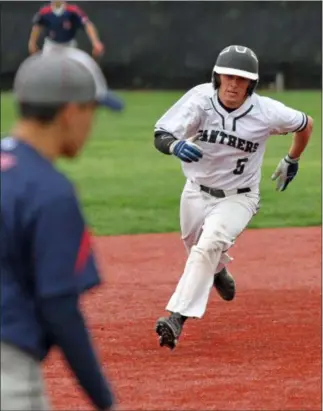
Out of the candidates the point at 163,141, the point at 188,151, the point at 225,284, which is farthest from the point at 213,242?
the point at 225,284

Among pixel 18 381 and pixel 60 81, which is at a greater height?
pixel 60 81

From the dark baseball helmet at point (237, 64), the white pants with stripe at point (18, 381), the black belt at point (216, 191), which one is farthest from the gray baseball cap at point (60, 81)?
the black belt at point (216, 191)

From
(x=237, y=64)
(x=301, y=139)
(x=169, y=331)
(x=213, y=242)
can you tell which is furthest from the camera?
(x=301, y=139)

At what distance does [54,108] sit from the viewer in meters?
2.82

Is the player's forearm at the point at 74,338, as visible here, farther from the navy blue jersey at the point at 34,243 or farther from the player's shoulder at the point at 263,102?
the player's shoulder at the point at 263,102

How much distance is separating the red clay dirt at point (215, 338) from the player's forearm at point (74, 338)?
240cm

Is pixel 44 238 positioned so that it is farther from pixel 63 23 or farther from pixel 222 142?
pixel 63 23

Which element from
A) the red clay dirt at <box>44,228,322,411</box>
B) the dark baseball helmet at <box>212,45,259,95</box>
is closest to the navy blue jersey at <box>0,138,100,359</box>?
the red clay dirt at <box>44,228,322,411</box>

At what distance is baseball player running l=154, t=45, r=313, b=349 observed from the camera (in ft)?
21.7

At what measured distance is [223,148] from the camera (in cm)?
693

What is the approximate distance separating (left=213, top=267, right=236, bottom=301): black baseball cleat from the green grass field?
1844 mm

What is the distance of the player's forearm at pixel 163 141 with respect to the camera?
21.7ft

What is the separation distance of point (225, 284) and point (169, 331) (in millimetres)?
1572

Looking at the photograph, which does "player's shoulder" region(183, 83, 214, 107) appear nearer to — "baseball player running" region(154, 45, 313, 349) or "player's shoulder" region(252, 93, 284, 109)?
"baseball player running" region(154, 45, 313, 349)
